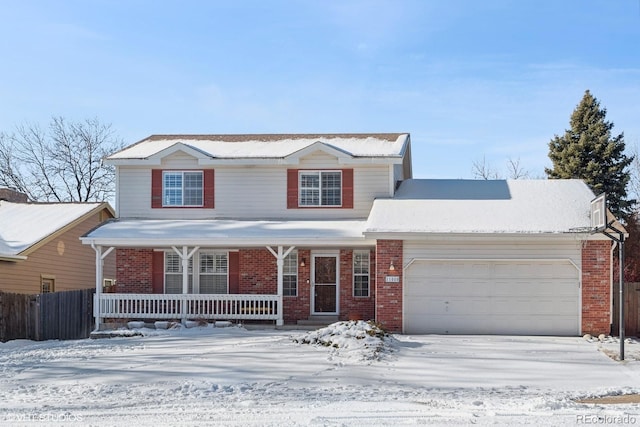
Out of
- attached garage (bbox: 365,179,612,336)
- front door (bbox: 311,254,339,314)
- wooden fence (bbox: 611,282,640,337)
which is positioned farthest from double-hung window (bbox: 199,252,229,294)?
wooden fence (bbox: 611,282,640,337)

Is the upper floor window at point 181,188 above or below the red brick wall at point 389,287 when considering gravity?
above

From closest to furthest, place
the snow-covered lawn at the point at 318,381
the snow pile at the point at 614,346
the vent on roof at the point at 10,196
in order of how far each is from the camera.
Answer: the snow-covered lawn at the point at 318,381 → the snow pile at the point at 614,346 → the vent on roof at the point at 10,196

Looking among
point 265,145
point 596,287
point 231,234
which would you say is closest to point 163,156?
point 265,145

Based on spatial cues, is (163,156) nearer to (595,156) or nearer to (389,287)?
(389,287)

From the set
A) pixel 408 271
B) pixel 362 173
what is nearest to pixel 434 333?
pixel 408 271

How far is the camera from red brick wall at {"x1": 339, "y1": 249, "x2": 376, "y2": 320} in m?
21.9

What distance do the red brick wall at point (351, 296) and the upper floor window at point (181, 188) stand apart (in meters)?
5.12

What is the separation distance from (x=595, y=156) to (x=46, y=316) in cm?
2547

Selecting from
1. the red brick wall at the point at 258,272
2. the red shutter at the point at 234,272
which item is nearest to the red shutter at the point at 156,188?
the red shutter at the point at 234,272

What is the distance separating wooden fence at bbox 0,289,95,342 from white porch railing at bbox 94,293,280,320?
950 mm

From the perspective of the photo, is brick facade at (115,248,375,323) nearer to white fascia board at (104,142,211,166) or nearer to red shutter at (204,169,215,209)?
red shutter at (204,169,215,209)

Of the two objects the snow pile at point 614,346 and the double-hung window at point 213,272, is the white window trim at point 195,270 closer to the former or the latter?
the double-hung window at point 213,272

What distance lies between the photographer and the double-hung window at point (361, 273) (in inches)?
868

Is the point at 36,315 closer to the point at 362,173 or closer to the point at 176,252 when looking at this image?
the point at 176,252
